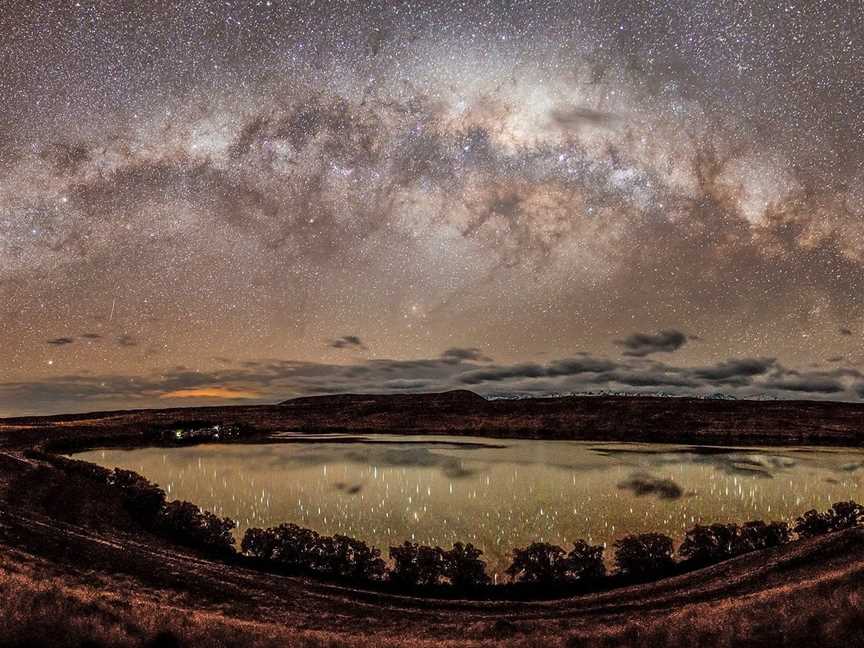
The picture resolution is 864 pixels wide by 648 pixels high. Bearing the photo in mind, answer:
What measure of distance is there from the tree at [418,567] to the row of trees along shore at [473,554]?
30mm

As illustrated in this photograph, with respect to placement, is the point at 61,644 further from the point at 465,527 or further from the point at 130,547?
the point at 465,527

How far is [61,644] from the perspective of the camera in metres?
11.0

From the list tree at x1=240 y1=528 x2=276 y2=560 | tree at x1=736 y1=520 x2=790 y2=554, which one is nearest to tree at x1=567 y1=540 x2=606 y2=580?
tree at x1=736 y1=520 x2=790 y2=554

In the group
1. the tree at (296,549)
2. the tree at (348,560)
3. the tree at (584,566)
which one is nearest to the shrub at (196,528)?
the tree at (296,549)

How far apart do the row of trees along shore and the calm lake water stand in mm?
1868

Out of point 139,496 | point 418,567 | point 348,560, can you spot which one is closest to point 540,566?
point 418,567

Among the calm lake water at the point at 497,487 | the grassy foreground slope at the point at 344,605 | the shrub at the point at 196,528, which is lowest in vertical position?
the calm lake water at the point at 497,487

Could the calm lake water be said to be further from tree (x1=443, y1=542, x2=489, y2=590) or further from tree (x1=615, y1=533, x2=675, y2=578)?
tree (x1=615, y1=533, x2=675, y2=578)

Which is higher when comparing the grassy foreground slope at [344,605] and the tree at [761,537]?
the grassy foreground slope at [344,605]

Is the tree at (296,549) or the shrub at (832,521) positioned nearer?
the tree at (296,549)

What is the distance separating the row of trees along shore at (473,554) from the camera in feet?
61.6

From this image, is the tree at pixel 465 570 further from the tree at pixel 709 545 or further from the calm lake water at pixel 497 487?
the tree at pixel 709 545

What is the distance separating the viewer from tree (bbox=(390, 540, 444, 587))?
61.4 ft

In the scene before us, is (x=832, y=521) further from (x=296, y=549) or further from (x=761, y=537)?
(x=296, y=549)
